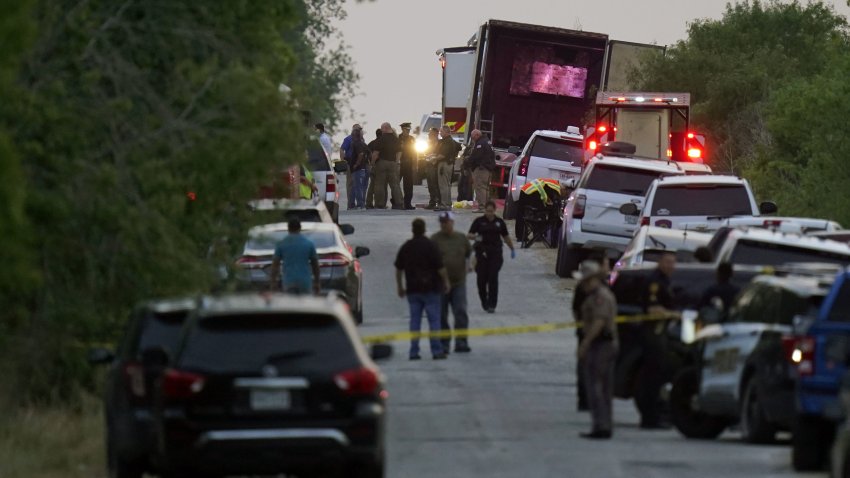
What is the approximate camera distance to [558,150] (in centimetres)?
4266

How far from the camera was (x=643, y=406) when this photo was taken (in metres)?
20.0

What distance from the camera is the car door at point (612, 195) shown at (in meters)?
33.1

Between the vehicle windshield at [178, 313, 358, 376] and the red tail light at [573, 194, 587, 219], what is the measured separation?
19.3 metres

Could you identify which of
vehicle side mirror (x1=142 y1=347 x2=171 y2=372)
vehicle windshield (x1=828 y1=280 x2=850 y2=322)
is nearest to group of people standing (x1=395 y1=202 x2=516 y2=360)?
vehicle windshield (x1=828 y1=280 x2=850 y2=322)

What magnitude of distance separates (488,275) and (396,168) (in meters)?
17.3

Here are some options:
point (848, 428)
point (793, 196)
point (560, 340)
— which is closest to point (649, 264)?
point (560, 340)

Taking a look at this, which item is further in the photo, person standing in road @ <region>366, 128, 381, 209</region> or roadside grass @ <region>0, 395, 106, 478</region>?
person standing in road @ <region>366, 128, 381, 209</region>

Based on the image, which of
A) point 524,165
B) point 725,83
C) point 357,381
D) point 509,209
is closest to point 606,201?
point 524,165

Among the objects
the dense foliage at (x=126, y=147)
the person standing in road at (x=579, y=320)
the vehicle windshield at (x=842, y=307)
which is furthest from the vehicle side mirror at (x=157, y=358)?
the person standing in road at (x=579, y=320)

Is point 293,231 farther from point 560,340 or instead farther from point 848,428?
point 848,428

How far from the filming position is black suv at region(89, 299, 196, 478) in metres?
14.9

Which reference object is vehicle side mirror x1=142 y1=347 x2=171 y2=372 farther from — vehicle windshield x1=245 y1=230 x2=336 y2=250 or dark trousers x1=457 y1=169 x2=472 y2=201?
dark trousers x1=457 y1=169 x2=472 y2=201

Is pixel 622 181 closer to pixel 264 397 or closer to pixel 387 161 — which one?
pixel 387 161

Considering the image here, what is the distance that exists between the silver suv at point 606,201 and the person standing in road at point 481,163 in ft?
36.4
